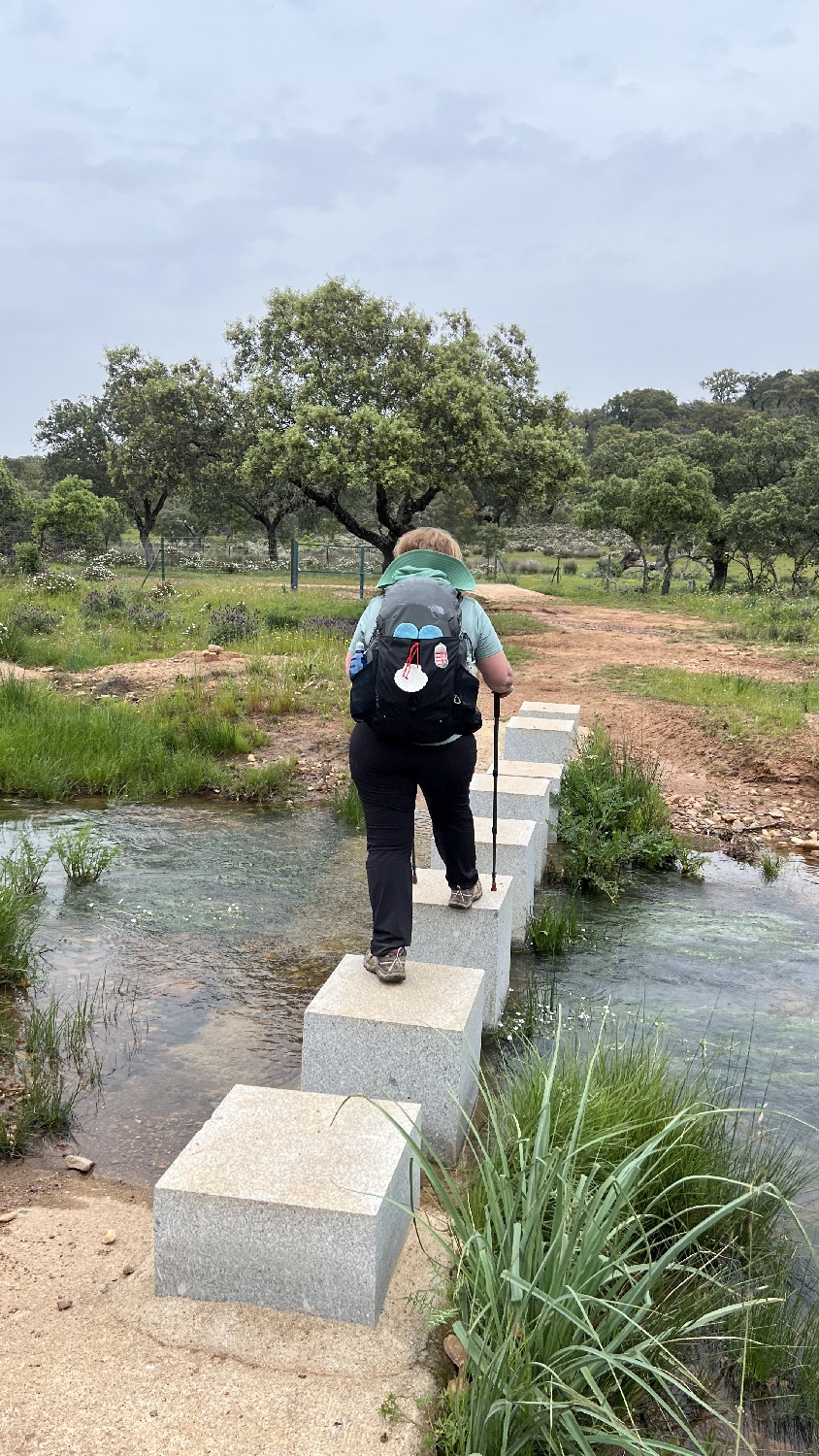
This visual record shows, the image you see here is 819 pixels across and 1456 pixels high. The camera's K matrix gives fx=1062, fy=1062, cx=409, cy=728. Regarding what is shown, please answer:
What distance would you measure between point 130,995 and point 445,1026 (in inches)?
81.5

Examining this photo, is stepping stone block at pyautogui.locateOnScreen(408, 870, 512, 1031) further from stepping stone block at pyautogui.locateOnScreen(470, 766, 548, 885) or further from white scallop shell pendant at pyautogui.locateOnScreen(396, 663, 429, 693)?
stepping stone block at pyautogui.locateOnScreen(470, 766, 548, 885)

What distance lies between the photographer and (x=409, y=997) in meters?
3.86

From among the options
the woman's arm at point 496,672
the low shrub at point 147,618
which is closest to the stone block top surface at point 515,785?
the woman's arm at point 496,672

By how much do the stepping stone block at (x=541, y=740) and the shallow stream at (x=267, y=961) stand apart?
1495 mm

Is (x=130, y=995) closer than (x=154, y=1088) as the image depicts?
No

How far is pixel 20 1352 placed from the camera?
8.39 ft

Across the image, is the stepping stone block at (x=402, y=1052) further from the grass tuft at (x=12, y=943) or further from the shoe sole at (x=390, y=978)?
the grass tuft at (x=12, y=943)

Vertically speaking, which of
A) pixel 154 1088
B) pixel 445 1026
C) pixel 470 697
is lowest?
pixel 154 1088

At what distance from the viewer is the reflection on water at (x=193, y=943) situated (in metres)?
4.13

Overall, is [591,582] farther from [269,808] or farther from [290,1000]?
[290,1000]

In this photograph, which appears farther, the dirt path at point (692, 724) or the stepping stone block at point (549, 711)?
the stepping stone block at point (549, 711)

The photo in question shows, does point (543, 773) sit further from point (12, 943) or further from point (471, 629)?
point (12, 943)

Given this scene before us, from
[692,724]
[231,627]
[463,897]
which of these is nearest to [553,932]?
[463,897]

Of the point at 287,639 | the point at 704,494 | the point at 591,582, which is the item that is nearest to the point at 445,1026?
the point at 287,639
